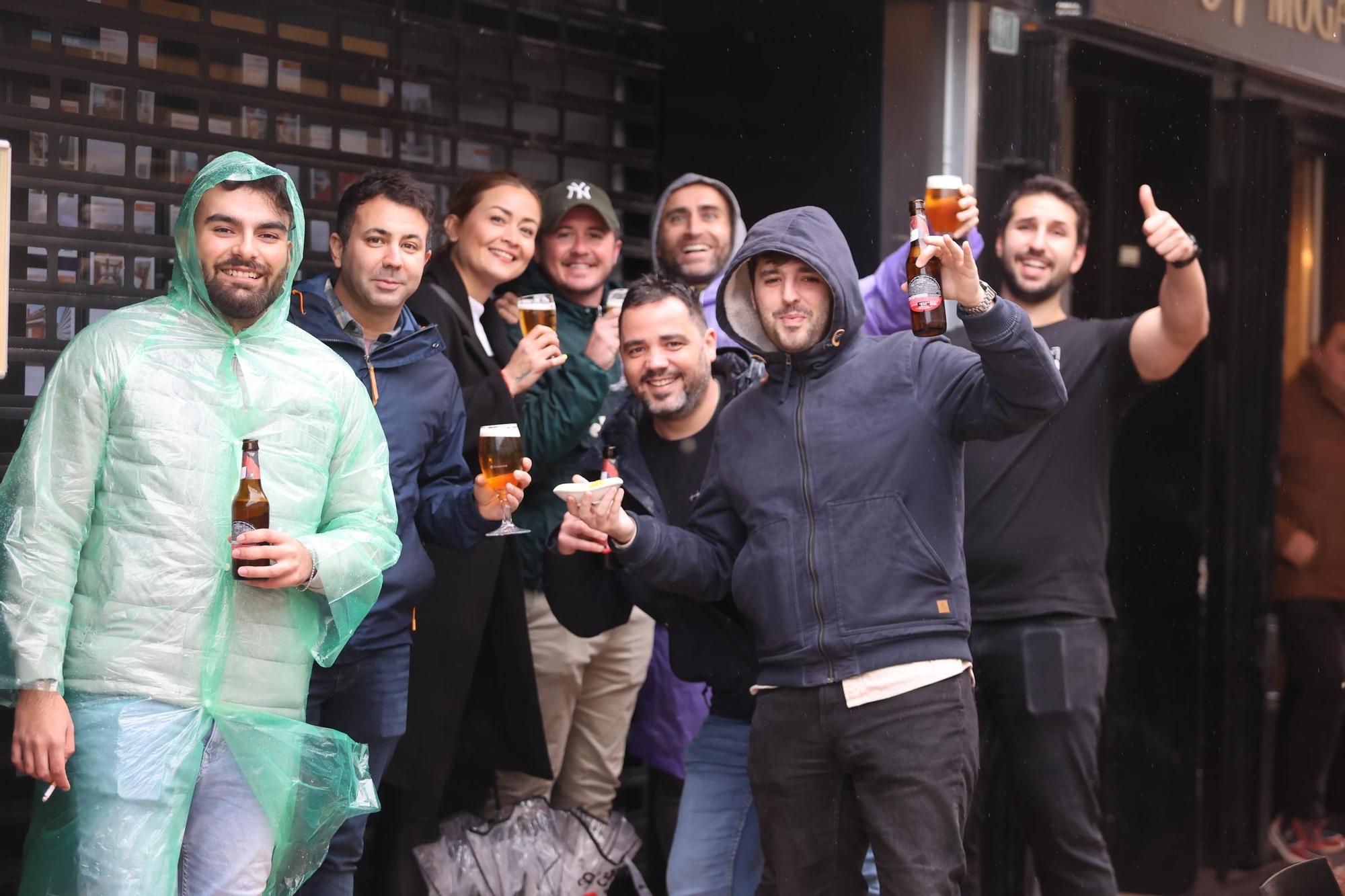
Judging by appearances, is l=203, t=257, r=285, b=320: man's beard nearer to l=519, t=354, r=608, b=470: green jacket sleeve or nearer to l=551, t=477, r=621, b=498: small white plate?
l=551, t=477, r=621, b=498: small white plate

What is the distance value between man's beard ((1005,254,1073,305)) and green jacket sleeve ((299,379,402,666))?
215 cm

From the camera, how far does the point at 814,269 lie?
398 centimetres

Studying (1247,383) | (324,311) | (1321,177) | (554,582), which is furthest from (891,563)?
(1321,177)

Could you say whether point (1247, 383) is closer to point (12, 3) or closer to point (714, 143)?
point (714, 143)

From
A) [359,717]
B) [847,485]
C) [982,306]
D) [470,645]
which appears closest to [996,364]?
[982,306]

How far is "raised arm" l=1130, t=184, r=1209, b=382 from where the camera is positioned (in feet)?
15.0

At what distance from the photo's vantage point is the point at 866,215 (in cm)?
563

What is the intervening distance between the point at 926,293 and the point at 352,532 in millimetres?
1562

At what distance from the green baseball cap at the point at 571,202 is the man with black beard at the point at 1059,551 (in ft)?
4.42

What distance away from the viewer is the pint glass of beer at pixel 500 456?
4062 millimetres

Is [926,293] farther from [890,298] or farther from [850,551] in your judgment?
[890,298]

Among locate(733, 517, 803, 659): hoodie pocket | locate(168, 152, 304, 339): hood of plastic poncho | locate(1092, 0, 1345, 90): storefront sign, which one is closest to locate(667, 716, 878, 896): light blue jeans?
locate(733, 517, 803, 659): hoodie pocket

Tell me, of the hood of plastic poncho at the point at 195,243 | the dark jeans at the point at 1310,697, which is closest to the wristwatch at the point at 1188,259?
the dark jeans at the point at 1310,697

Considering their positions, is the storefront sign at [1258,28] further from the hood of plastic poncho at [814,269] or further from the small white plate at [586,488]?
the small white plate at [586,488]
